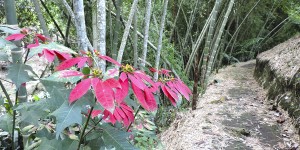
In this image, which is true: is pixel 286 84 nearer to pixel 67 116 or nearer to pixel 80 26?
pixel 80 26

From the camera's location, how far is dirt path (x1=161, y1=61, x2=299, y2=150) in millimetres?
2213

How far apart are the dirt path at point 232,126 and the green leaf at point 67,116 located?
1.60 meters

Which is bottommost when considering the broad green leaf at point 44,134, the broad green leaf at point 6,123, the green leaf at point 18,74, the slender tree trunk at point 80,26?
the broad green leaf at point 6,123

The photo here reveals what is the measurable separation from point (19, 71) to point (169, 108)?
292 cm

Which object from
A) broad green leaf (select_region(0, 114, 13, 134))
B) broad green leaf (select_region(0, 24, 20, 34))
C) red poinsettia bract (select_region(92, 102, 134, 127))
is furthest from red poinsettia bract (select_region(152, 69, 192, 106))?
broad green leaf (select_region(0, 114, 13, 134))

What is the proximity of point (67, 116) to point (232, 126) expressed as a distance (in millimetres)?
2200

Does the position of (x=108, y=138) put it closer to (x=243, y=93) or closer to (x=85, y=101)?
(x=85, y=101)

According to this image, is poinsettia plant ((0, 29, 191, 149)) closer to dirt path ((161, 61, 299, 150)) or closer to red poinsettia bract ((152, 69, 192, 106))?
red poinsettia bract ((152, 69, 192, 106))

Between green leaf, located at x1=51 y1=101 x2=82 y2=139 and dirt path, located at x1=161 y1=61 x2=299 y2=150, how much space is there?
1.60 metres

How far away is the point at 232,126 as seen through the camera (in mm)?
2570

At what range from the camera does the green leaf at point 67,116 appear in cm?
65

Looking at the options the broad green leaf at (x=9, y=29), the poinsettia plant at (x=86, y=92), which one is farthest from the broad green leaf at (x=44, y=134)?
the broad green leaf at (x=9, y=29)

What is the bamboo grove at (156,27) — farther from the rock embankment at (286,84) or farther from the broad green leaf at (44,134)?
the rock embankment at (286,84)

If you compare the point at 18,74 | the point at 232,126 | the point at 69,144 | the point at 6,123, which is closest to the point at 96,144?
the point at 69,144
